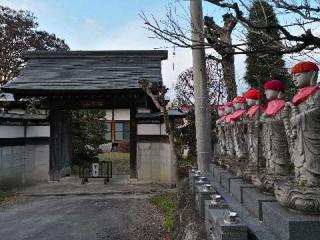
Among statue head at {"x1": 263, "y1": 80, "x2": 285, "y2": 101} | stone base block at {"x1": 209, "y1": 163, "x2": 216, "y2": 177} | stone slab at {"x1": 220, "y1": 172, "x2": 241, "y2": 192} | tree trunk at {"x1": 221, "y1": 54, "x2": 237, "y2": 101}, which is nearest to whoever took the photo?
statue head at {"x1": 263, "y1": 80, "x2": 285, "y2": 101}

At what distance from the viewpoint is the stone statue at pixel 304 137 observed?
12.6ft

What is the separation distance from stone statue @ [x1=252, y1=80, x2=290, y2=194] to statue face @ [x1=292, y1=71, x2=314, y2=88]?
817 mm

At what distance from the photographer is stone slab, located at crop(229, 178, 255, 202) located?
18.4 feet

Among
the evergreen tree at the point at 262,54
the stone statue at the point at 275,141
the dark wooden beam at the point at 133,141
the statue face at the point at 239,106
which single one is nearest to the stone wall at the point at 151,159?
the dark wooden beam at the point at 133,141

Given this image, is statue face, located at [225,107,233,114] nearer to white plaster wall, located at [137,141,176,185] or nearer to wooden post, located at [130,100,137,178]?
white plaster wall, located at [137,141,176,185]

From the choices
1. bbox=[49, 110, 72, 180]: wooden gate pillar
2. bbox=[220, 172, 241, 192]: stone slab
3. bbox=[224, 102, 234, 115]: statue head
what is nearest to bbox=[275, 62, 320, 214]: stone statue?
bbox=[220, 172, 241, 192]: stone slab

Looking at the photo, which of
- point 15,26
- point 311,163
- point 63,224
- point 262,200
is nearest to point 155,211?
point 63,224

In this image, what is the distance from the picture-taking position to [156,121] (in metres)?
14.1

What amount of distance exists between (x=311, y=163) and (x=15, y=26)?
26.4m

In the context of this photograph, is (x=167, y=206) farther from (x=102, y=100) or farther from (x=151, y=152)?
(x=102, y=100)

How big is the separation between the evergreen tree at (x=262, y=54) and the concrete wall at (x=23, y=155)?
8417 mm

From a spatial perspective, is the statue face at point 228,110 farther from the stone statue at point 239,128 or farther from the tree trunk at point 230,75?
the tree trunk at point 230,75

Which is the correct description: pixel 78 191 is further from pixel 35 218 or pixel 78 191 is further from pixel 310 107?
pixel 310 107

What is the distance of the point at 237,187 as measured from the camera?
5.89 m
